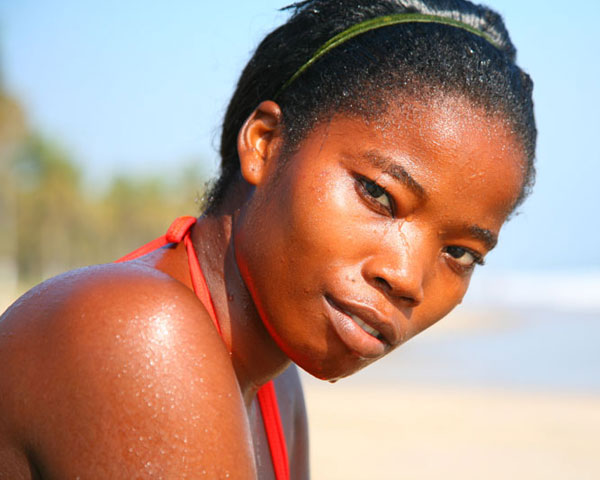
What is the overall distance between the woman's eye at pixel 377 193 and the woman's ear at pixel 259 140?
282mm

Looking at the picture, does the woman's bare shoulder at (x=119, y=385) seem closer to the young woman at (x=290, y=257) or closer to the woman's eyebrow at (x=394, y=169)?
the young woman at (x=290, y=257)

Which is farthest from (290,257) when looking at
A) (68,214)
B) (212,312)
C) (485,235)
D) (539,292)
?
(68,214)

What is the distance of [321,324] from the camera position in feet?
5.90

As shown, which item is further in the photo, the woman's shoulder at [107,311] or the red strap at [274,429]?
the red strap at [274,429]

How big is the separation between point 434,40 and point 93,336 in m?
1.07

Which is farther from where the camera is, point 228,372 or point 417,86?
point 417,86

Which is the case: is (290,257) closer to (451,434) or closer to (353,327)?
(353,327)

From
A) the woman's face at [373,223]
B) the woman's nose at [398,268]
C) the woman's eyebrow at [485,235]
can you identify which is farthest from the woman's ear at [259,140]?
the woman's eyebrow at [485,235]

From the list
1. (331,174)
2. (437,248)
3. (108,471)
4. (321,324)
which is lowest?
(108,471)

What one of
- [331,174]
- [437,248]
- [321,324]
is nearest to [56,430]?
[321,324]

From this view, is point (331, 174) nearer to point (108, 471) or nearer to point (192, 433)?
point (192, 433)

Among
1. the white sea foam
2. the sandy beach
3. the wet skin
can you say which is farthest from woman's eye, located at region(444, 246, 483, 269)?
the white sea foam

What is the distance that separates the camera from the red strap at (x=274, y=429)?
2.27m

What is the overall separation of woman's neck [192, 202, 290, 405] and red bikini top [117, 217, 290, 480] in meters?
0.03
